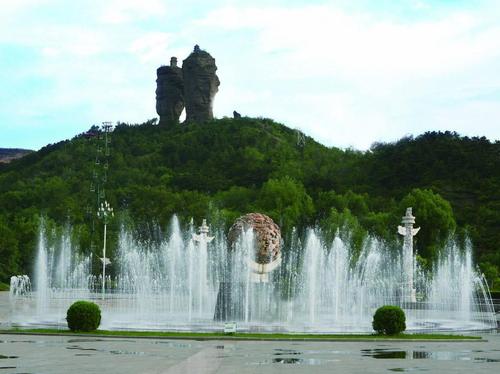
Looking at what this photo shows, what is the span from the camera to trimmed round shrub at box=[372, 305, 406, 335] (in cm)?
2045

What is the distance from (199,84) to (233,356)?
101 meters

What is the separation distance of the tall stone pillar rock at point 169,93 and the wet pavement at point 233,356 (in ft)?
331

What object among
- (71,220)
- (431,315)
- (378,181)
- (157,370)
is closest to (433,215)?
(378,181)

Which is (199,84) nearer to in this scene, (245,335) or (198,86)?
(198,86)

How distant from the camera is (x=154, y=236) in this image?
243ft

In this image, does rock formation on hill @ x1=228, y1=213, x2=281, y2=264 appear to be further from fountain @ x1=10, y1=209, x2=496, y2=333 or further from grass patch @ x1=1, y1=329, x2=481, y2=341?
grass patch @ x1=1, y1=329, x2=481, y2=341

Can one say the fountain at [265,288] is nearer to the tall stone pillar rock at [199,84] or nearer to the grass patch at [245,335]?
the grass patch at [245,335]

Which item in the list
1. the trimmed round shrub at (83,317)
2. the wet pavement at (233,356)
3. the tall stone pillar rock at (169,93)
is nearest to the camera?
the wet pavement at (233,356)

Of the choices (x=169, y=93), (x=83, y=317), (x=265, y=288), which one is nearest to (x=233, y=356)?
(x=83, y=317)

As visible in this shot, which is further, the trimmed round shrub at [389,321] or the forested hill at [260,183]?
the forested hill at [260,183]

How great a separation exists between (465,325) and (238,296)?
8249 millimetres

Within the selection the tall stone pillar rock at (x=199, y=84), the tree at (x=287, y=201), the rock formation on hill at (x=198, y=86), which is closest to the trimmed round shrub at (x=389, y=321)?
the tree at (x=287, y=201)

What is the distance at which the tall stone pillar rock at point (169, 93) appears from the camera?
392 ft

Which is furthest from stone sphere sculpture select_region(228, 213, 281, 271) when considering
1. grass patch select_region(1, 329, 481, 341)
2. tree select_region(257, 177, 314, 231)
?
tree select_region(257, 177, 314, 231)
